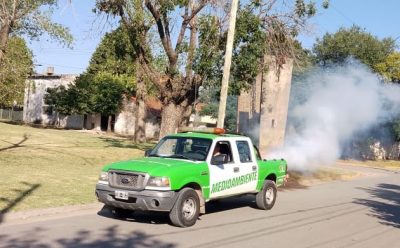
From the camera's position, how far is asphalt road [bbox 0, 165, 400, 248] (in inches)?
352

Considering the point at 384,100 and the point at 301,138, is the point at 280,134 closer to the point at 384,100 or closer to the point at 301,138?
the point at 301,138

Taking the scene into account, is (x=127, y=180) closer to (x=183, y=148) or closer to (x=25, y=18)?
(x=183, y=148)

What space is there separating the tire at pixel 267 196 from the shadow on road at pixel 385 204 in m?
2.55

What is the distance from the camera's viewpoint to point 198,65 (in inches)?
800

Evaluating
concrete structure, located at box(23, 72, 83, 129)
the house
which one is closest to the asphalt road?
the house

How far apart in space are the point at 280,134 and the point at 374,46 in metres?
24.7

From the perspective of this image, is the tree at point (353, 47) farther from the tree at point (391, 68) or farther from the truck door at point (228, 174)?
the truck door at point (228, 174)

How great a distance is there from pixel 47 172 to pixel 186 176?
757cm

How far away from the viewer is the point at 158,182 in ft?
33.1

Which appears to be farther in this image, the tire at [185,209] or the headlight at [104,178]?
the headlight at [104,178]

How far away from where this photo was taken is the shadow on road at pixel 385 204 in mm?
13558

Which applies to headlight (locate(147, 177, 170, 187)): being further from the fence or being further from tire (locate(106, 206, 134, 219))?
the fence

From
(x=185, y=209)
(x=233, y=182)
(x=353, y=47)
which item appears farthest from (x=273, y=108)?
(x=353, y=47)

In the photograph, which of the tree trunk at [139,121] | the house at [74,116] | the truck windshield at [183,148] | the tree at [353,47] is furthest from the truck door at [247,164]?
the house at [74,116]
